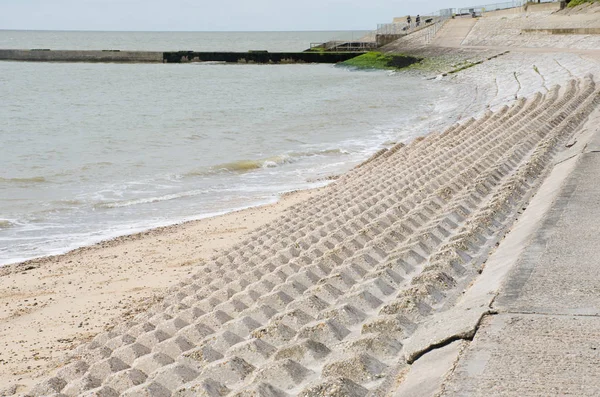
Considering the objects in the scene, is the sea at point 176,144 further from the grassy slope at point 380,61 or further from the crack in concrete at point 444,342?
the crack in concrete at point 444,342

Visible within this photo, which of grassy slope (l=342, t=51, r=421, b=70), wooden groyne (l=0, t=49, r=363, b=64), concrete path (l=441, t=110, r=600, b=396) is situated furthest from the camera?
wooden groyne (l=0, t=49, r=363, b=64)

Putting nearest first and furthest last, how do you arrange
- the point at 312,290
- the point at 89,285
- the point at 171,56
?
the point at 312,290
the point at 89,285
the point at 171,56

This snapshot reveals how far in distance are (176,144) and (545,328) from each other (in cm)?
1987

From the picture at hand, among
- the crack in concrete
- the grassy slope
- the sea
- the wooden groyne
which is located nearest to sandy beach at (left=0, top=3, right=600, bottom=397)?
the crack in concrete

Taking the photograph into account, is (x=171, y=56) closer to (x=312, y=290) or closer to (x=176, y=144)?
(x=176, y=144)

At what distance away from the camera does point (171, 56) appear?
246 feet

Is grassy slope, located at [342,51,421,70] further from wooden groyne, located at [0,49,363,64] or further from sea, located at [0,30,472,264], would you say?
sea, located at [0,30,472,264]

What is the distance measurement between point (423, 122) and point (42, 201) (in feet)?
42.7

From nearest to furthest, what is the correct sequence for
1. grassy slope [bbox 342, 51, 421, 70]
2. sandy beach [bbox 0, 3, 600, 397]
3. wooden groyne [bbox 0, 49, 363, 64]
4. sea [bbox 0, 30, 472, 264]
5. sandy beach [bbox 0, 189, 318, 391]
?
sandy beach [bbox 0, 3, 600, 397] < sandy beach [bbox 0, 189, 318, 391] < sea [bbox 0, 30, 472, 264] < grassy slope [bbox 342, 51, 421, 70] < wooden groyne [bbox 0, 49, 363, 64]

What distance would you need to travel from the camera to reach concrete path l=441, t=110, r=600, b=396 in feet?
10.3

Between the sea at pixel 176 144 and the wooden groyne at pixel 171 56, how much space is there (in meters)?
19.0

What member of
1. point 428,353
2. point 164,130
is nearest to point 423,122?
point 164,130

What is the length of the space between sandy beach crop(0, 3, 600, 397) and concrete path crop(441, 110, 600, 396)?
5 centimetres

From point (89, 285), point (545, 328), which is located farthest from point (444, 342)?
point (89, 285)
